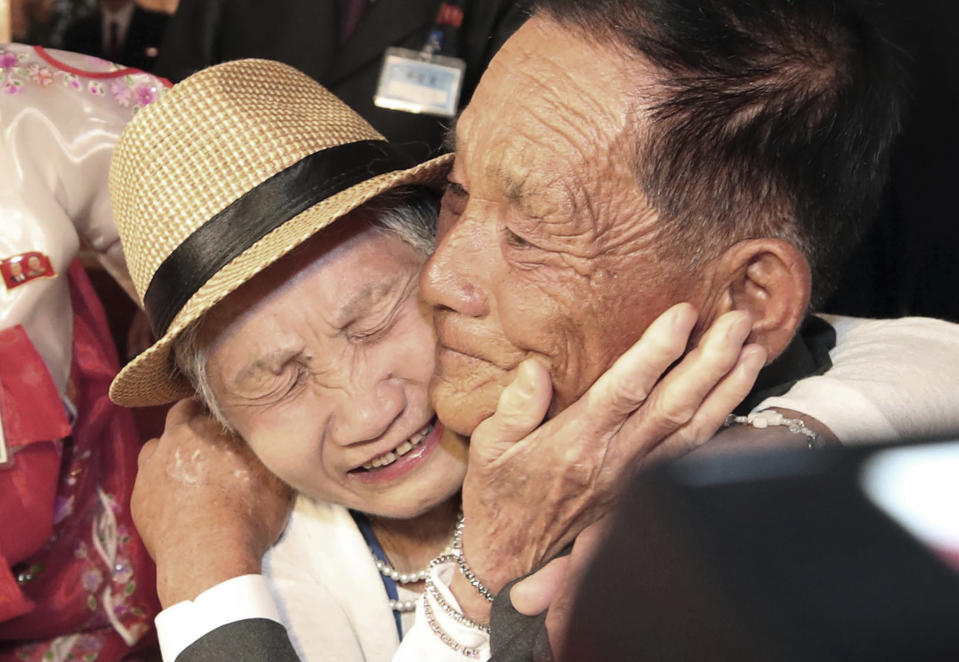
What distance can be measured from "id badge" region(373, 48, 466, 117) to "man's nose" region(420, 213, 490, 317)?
1749mm

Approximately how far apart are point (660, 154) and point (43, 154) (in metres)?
1.15

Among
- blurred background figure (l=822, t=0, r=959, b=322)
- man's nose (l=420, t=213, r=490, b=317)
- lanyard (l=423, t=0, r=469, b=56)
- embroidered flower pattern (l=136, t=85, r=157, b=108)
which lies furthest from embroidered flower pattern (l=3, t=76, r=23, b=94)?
blurred background figure (l=822, t=0, r=959, b=322)

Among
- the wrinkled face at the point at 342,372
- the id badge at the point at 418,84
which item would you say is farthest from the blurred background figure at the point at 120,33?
the wrinkled face at the point at 342,372

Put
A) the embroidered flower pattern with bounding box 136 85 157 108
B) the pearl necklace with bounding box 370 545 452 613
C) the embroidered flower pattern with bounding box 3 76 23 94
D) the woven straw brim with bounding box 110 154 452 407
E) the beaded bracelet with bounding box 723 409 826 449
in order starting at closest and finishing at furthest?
the beaded bracelet with bounding box 723 409 826 449 → the woven straw brim with bounding box 110 154 452 407 → the pearl necklace with bounding box 370 545 452 613 → the embroidered flower pattern with bounding box 3 76 23 94 → the embroidered flower pattern with bounding box 136 85 157 108

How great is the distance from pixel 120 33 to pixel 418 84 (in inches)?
38.4

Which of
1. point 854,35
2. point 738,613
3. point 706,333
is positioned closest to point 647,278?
point 706,333

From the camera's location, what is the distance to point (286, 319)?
1513 millimetres

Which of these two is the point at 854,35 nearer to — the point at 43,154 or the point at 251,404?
the point at 251,404

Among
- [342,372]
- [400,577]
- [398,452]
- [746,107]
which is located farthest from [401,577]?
[746,107]

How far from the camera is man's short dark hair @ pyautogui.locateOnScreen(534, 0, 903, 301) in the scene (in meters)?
1.21

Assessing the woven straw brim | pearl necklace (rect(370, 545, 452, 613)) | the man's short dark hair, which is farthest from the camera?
pearl necklace (rect(370, 545, 452, 613))

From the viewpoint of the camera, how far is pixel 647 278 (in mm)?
1283

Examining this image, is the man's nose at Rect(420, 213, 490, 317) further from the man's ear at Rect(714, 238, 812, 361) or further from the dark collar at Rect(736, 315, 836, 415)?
the dark collar at Rect(736, 315, 836, 415)

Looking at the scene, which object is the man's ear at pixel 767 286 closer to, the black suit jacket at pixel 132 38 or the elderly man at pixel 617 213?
the elderly man at pixel 617 213
